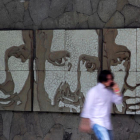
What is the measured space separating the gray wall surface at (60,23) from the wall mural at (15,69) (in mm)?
216

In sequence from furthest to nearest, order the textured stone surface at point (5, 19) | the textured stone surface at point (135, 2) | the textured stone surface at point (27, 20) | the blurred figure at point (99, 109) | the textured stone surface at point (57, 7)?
the textured stone surface at point (5, 19)
the textured stone surface at point (27, 20)
the textured stone surface at point (57, 7)
the textured stone surface at point (135, 2)
the blurred figure at point (99, 109)

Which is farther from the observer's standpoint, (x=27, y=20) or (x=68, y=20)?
(x=27, y=20)

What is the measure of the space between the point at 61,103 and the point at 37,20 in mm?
1800

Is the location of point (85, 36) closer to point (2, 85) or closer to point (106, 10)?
point (106, 10)

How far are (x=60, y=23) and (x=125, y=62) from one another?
5.13 ft

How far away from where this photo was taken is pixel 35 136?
7668mm

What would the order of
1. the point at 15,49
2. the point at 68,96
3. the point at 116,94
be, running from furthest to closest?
the point at 15,49 < the point at 68,96 < the point at 116,94

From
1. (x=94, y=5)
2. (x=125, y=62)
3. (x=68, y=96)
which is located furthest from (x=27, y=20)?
(x=125, y=62)

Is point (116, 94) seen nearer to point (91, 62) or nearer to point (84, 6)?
point (91, 62)

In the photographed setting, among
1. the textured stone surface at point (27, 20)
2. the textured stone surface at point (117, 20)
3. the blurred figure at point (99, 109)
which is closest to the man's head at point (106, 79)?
the blurred figure at point (99, 109)

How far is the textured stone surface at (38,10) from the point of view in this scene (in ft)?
24.9

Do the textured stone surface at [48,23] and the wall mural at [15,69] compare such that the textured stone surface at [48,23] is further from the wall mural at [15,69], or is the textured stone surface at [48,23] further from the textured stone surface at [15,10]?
the textured stone surface at [15,10]

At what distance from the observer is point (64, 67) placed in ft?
24.1

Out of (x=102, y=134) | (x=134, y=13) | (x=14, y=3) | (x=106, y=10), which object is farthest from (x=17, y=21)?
(x=102, y=134)
